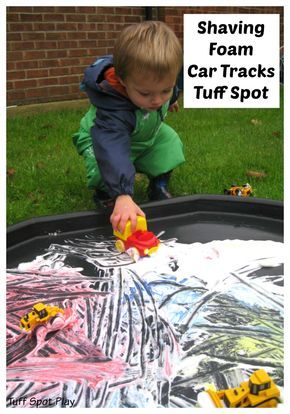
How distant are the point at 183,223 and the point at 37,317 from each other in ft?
2.02

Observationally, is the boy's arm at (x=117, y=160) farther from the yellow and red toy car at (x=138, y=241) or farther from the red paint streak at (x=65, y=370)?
the red paint streak at (x=65, y=370)

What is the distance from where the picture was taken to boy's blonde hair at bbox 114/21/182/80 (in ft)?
4.17

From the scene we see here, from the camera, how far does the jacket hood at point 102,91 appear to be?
1.45 meters

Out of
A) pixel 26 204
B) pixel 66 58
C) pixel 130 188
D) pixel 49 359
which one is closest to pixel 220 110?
pixel 66 58

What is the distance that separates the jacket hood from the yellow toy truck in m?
0.88

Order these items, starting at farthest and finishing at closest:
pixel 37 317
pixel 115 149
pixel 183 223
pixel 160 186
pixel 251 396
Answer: pixel 160 186, pixel 183 223, pixel 115 149, pixel 37 317, pixel 251 396

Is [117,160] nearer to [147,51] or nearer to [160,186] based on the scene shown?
[147,51]

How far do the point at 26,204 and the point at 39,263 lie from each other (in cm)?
52

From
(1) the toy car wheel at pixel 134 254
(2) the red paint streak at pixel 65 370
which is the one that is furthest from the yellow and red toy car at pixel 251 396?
(1) the toy car wheel at pixel 134 254

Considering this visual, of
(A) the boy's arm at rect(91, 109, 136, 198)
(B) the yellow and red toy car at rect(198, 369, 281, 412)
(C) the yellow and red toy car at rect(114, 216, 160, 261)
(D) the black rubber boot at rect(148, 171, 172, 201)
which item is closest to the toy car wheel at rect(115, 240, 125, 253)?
(C) the yellow and red toy car at rect(114, 216, 160, 261)

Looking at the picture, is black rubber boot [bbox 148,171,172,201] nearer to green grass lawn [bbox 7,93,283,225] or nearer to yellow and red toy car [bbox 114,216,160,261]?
green grass lawn [bbox 7,93,283,225]

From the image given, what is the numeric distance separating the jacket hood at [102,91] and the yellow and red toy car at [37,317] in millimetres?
647

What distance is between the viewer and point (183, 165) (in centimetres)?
215

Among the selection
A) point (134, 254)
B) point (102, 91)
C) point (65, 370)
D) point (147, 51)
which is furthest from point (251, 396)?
point (102, 91)
